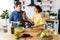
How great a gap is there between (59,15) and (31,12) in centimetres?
112

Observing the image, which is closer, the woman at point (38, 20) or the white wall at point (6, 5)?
the woman at point (38, 20)

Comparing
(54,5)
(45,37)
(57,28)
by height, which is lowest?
(57,28)

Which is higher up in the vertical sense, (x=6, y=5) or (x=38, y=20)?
(x=6, y=5)

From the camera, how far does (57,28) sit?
5.95m

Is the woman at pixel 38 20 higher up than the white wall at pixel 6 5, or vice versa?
the white wall at pixel 6 5

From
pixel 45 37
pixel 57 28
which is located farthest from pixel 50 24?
pixel 45 37

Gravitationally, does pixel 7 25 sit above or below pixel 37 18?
below

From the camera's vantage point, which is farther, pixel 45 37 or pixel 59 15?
pixel 59 15

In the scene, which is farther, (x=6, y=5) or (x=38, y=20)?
(x=6, y=5)

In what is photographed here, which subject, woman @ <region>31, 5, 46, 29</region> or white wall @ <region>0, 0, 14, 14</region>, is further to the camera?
white wall @ <region>0, 0, 14, 14</region>

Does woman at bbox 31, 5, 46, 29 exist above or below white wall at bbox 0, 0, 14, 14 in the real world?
below

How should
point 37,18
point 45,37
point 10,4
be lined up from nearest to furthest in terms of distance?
1. point 45,37
2. point 37,18
3. point 10,4

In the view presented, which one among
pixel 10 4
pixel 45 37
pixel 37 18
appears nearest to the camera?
pixel 45 37

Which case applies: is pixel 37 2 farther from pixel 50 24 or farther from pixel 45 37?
pixel 45 37
